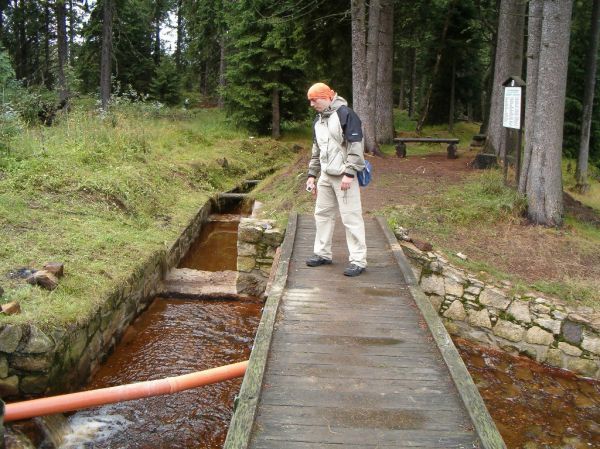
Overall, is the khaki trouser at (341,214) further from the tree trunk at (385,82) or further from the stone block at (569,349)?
the tree trunk at (385,82)

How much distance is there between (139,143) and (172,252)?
18.7ft

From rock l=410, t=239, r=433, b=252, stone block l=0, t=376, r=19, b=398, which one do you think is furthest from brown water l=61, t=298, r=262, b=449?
rock l=410, t=239, r=433, b=252

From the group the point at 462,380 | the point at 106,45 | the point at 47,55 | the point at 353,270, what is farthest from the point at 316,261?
the point at 47,55

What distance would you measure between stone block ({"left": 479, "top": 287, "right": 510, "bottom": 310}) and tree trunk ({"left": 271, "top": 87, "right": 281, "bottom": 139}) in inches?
611

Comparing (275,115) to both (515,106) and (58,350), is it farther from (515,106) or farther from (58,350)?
(58,350)

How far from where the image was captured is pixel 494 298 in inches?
281

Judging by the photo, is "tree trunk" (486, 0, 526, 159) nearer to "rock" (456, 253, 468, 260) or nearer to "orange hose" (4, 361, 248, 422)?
"rock" (456, 253, 468, 260)

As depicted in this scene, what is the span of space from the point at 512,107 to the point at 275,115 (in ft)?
42.7

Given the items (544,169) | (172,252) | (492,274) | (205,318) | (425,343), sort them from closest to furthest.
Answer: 1. (425,343)
2. (492,274)
3. (205,318)
4. (544,169)
5. (172,252)

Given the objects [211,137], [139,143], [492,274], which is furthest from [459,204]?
[211,137]

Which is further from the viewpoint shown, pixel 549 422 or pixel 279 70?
pixel 279 70

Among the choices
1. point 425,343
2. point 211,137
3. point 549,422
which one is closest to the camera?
point 425,343

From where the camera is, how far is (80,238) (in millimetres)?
8055

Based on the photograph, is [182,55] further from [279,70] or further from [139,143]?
[139,143]
